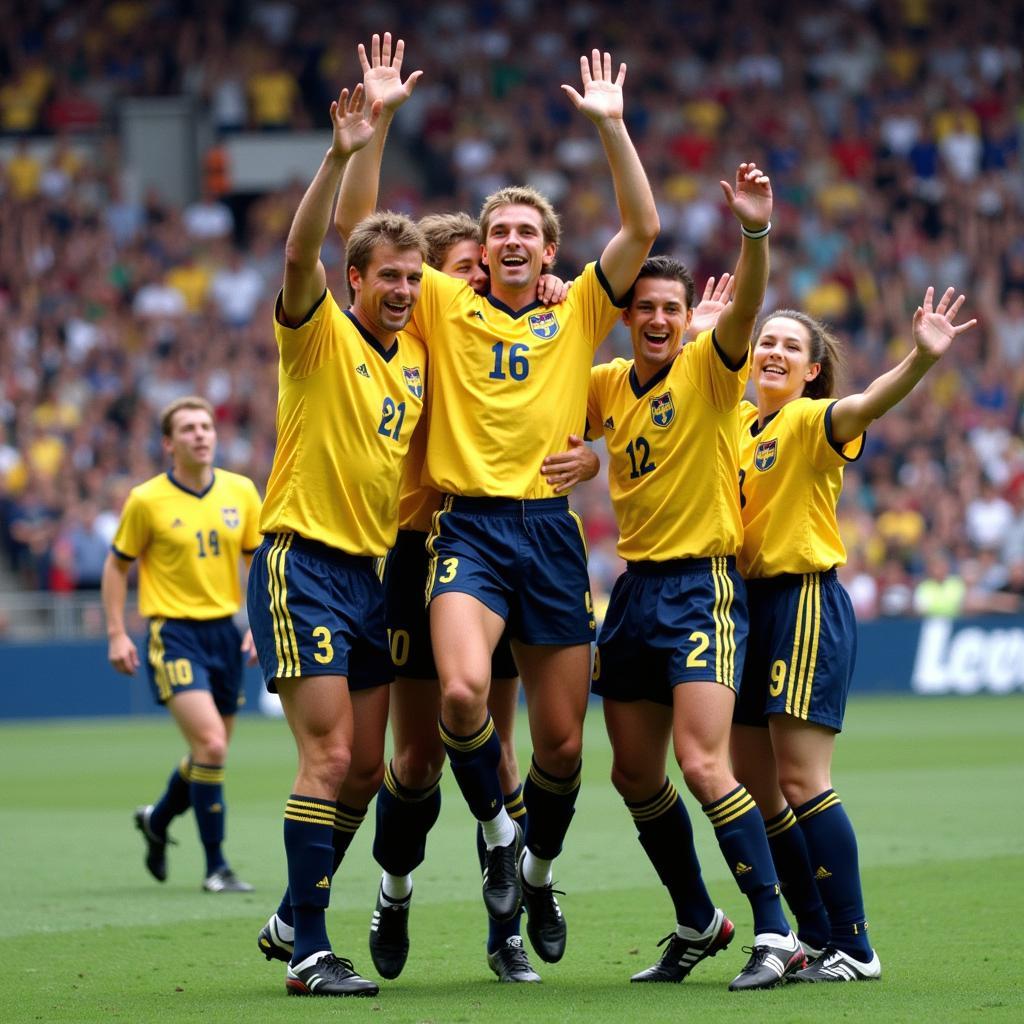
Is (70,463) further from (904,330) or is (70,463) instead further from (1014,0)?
(1014,0)

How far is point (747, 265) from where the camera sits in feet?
21.5

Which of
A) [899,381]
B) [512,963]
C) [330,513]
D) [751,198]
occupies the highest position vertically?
[751,198]

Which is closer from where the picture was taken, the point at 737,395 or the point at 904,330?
the point at 737,395

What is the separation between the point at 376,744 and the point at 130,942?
5.54 ft

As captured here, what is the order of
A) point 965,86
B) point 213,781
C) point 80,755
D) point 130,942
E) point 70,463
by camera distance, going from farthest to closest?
point 965,86, point 70,463, point 80,755, point 213,781, point 130,942

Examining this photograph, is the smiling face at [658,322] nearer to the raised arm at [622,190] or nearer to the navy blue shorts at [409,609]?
the raised arm at [622,190]

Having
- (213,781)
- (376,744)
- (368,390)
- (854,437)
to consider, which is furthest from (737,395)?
(213,781)

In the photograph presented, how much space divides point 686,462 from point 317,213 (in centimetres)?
157

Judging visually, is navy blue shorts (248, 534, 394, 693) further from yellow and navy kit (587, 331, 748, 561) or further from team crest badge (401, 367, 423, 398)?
yellow and navy kit (587, 331, 748, 561)

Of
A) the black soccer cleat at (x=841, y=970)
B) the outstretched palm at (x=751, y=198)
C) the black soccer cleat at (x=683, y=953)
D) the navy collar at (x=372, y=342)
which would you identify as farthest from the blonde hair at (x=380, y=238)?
the black soccer cleat at (x=841, y=970)

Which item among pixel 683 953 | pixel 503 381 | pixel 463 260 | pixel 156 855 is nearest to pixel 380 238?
pixel 503 381

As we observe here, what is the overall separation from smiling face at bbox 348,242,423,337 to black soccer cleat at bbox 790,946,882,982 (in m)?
2.67

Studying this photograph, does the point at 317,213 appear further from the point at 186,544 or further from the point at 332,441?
the point at 186,544

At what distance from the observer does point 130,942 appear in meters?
7.95
